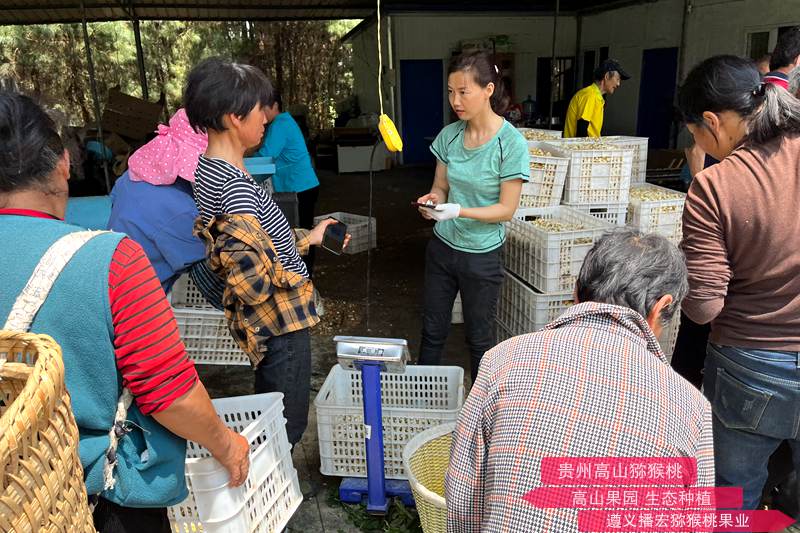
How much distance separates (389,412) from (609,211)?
6.92 ft

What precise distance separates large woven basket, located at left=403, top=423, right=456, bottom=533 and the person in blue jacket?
2529 millimetres

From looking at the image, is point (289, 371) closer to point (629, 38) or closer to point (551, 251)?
point (551, 251)

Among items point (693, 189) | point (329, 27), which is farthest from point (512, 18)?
point (693, 189)

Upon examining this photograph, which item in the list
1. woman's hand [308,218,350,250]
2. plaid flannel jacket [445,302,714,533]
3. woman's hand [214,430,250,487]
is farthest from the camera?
woman's hand [308,218,350,250]

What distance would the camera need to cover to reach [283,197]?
14.7 ft

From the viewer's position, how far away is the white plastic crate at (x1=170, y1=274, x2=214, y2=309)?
3.23 meters

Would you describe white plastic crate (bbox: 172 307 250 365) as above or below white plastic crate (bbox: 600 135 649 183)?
below

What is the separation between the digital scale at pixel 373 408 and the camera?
1.98m

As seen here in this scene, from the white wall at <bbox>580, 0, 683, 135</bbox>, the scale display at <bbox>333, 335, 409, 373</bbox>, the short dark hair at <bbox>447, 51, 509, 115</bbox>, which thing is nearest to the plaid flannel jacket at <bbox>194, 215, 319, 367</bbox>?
the scale display at <bbox>333, 335, 409, 373</bbox>

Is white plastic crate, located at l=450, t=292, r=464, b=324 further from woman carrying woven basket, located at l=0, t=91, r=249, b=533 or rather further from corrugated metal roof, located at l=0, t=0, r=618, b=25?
corrugated metal roof, located at l=0, t=0, r=618, b=25

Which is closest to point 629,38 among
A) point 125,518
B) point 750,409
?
point 750,409

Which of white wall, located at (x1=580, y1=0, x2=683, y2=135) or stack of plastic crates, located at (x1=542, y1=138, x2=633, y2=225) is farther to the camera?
white wall, located at (x1=580, y1=0, x2=683, y2=135)

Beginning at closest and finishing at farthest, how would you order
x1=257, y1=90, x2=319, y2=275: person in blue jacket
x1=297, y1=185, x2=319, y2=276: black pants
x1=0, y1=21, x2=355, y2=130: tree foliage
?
x1=257, y1=90, x2=319, y2=275: person in blue jacket < x1=297, y1=185, x2=319, y2=276: black pants < x1=0, y1=21, x2=355, y2=130: tree foliage

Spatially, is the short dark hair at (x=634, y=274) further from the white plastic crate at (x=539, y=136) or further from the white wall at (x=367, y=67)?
the white wall at (x=367, y=67)
